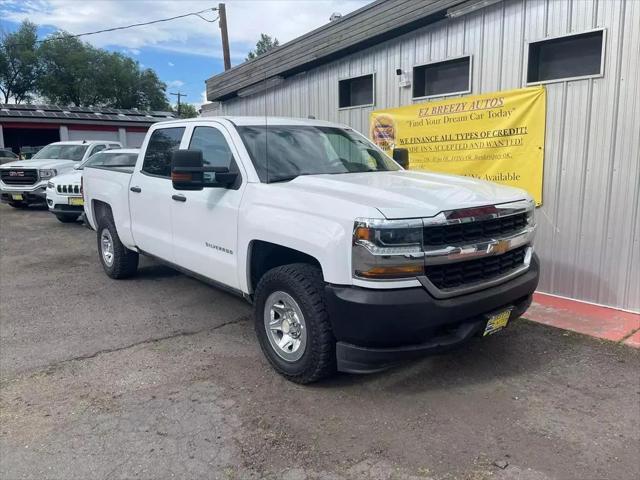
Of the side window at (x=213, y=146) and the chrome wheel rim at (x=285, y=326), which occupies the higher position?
the side window at (x=213, y=146)

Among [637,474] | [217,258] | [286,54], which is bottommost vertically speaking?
[637,474]

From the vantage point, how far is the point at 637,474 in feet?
9.52

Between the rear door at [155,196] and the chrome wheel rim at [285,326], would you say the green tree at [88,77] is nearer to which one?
the rear door at [155,196]

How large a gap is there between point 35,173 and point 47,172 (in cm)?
35

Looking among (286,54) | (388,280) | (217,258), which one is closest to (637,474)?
(388,280)

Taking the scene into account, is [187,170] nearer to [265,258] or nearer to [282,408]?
[265,258]

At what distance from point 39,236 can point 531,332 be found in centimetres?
976

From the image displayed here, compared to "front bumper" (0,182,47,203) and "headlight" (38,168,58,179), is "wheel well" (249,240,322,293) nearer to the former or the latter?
"headlight" (38,168,58,179)

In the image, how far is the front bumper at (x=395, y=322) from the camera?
318 cm

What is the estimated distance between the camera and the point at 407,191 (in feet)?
12.0

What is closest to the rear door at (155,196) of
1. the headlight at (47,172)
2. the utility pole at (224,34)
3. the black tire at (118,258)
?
the black tire at (118,258)

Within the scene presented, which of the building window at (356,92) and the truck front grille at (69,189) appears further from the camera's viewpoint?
the truck front grille at (69,189)

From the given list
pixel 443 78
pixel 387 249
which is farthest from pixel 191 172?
pixel 443 78

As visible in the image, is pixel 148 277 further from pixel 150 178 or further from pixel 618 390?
A: pixel 618 390
